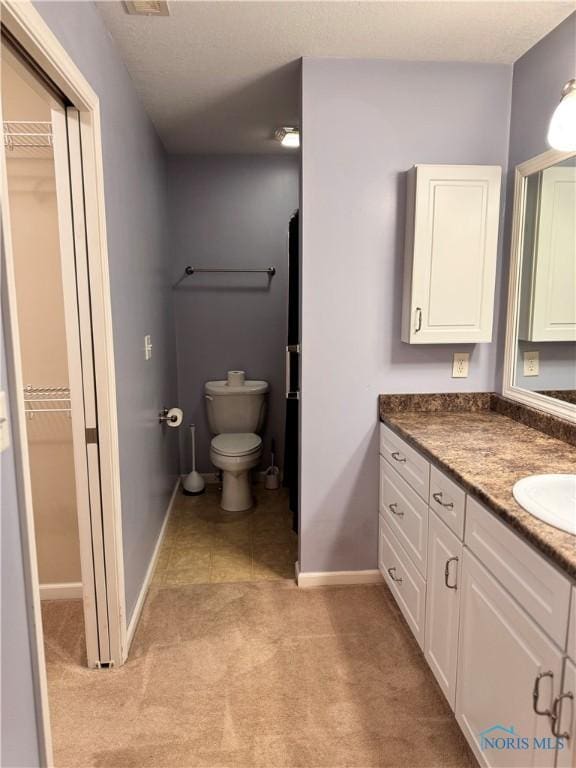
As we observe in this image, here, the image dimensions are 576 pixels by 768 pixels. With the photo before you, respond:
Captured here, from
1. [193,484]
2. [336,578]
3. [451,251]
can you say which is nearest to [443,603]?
[336,578]

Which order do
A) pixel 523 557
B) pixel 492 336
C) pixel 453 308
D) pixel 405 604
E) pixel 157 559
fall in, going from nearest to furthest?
1. pixel 523 557
2. pixel 405 604
3. pixel 453 308
4. pixel 492 336
5. pixel 157 559

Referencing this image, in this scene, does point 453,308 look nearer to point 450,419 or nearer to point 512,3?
point 450,419

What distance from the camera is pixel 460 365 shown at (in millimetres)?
2418

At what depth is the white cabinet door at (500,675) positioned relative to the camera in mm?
1122

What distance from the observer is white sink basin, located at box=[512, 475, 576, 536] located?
1.20 metres

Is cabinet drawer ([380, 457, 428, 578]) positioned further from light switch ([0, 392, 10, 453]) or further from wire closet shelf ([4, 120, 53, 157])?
wire closet shelf ([4, 120, 53, 157])

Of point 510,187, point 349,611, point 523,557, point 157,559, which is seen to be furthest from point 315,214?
point 157,559

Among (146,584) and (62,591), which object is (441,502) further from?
(62,591)

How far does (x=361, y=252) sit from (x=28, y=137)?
146 centimetres

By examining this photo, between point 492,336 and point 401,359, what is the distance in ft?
1.43

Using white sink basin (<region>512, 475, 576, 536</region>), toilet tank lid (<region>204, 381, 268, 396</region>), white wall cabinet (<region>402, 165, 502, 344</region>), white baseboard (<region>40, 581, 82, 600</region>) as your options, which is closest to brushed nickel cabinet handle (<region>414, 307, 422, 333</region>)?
white wall cabinet (<region>402, 165, 502, 344</region>)

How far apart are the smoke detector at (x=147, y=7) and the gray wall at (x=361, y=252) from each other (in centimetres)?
64

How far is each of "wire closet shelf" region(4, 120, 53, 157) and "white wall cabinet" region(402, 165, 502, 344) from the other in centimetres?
152

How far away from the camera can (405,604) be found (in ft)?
6.79
